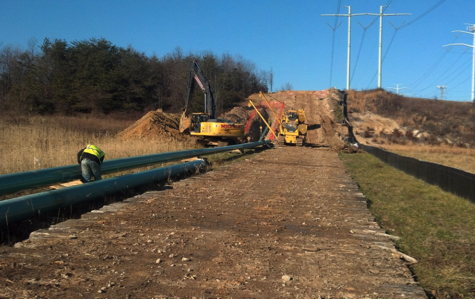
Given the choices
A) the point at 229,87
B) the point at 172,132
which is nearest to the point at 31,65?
the point at 229,87

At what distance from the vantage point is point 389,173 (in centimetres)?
1638

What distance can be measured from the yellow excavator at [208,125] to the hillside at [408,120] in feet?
69.2

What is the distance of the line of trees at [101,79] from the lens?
1953 inches

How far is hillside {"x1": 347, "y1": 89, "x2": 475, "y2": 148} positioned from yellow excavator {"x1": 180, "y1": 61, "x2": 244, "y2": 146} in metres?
21.1

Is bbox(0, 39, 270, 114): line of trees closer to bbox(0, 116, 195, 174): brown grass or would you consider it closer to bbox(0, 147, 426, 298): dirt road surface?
bbox(0, 116, 195, 174): brown grass

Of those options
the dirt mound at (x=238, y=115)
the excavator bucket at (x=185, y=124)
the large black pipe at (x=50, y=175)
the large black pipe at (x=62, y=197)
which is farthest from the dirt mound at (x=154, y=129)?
the large black pipe at (x=62, y=197)

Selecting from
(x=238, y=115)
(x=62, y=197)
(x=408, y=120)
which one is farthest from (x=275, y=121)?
(x=62, y=197)

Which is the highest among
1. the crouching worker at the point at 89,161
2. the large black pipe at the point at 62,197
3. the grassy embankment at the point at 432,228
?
the crouching worker at the point at 89,161

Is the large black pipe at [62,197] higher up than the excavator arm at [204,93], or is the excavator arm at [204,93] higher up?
the excavator arm at [204,93]

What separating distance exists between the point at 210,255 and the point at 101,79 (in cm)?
5042

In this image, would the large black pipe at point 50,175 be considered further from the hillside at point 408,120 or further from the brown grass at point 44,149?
the hillside at point 408,120

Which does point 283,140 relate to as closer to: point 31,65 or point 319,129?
point 319,129

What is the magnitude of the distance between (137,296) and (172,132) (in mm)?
27326

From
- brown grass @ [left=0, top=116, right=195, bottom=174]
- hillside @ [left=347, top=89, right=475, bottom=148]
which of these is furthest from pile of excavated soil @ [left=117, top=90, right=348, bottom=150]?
brown grass @ [left=0, top=116, right=195, bottom=174]
